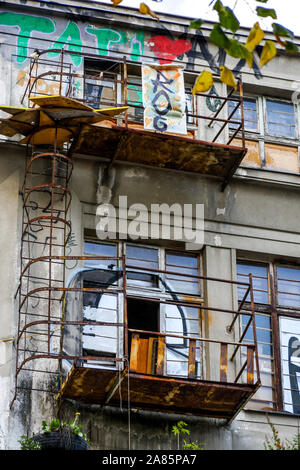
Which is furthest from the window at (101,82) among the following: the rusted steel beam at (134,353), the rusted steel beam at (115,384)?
the rusted steel beam at (115,384)

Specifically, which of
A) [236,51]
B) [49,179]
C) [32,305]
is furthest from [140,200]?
[236,51]

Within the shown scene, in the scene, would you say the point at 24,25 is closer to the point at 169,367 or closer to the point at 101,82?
the point at 101,82

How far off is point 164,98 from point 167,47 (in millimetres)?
1892

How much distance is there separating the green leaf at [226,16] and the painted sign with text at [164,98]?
317 inches

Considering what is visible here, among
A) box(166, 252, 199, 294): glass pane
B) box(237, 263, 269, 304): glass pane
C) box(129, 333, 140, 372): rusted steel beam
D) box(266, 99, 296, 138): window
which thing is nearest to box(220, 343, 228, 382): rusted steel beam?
box(129, 333, 140, 372): rusted steel beam

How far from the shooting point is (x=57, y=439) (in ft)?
43.3

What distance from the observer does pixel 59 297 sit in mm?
15977

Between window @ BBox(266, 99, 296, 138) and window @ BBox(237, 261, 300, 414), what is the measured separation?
2551 mm

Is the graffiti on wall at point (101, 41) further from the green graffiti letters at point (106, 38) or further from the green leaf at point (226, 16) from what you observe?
the green leaf at point (226, 16)

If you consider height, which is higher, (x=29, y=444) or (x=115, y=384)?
(x=115, y=384)

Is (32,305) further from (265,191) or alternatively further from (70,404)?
(265,191)

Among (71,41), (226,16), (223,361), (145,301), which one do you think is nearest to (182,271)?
(145,301)

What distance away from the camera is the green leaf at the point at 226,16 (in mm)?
A: 8789

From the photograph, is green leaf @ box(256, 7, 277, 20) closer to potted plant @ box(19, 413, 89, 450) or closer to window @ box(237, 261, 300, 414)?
potted plant @ box(19, 413, 89, 450)
